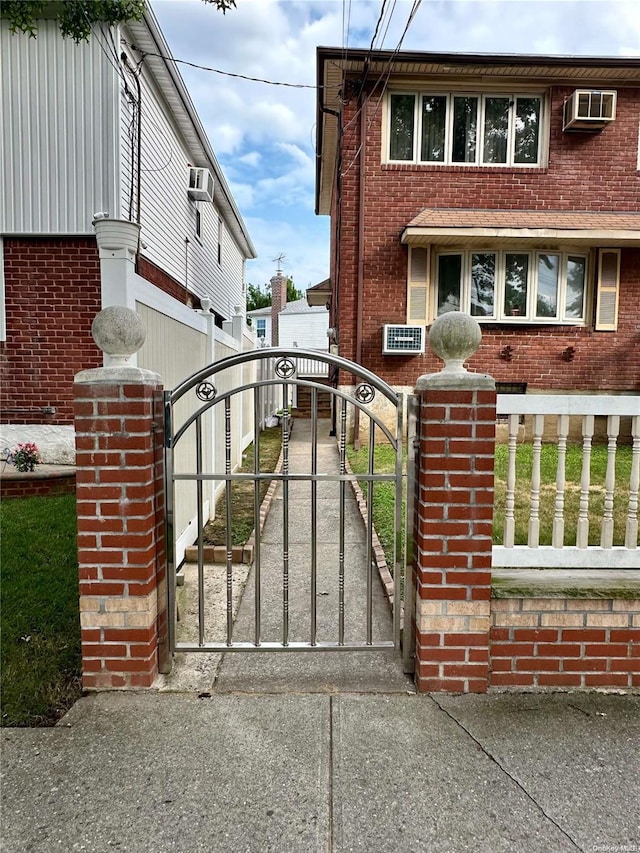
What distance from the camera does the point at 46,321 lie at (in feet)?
22.8

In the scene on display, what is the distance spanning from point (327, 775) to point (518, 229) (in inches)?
339

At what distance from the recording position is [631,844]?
1.59 m

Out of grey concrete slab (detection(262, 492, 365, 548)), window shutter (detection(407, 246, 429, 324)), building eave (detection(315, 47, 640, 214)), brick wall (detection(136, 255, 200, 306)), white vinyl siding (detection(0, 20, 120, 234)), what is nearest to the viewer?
grey concrete slab (detection(262, 492, 365, 548))

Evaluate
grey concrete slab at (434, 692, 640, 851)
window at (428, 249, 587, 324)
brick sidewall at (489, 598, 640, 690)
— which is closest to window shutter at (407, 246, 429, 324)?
window at (428, 249, 587, 324)

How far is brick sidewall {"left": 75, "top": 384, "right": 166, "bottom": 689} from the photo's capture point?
7.42ft

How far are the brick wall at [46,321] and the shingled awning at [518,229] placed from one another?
16.3 feet

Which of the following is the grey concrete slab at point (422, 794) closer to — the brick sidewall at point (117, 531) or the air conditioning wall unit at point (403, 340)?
the brick sidewall at point (117, 531)

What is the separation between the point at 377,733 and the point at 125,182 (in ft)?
23.7

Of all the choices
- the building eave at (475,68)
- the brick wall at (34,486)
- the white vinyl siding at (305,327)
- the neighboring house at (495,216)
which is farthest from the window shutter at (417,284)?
the white vinyl siding at (305,327)

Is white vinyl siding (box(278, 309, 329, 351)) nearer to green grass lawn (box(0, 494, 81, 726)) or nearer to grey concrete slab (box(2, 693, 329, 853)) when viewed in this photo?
green grass lawn (box(0, 494, 81, 726))

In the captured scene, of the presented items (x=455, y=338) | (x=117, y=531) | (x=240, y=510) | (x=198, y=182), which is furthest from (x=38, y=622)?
(x=198, y=182)

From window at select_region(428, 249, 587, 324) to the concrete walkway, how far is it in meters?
7.95

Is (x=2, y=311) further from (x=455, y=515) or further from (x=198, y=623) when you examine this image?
(x=455, y=515)

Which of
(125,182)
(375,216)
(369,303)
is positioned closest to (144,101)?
(125,182)
